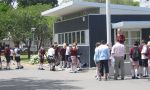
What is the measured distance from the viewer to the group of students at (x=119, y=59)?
2070cm

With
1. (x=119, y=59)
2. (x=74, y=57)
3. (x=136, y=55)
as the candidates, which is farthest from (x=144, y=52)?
(x=74, y=57)

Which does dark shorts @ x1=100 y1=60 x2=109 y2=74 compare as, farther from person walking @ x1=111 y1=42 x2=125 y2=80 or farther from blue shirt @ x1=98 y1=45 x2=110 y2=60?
person walking @ x1=111 y1=42 x2=125 y2=80

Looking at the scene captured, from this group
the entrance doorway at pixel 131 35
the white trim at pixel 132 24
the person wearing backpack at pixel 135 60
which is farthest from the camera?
the entrance doorway at pixel 131 35

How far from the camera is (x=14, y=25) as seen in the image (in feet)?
188

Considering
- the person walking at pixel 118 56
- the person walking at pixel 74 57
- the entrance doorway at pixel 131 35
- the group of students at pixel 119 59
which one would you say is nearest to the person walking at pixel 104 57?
the group of students at pixel 119 59

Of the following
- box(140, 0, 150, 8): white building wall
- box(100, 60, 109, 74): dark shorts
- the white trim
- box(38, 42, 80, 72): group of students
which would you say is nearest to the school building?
the white trim

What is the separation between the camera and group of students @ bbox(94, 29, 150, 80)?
2070 centimetres

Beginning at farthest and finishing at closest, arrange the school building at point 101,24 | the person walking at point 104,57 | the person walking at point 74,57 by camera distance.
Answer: the school building at point 101,24
the person walking at point 74,57
the person walking at point 104,57

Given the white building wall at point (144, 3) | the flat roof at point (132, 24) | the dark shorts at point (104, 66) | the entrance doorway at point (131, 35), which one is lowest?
the dark shorts at point (104, 66)

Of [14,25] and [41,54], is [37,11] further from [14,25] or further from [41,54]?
[41,54]

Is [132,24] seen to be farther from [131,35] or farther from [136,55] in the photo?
[136,55]

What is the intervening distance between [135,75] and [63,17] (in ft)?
→ 65.4

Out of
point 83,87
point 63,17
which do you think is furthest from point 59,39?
point 83,87

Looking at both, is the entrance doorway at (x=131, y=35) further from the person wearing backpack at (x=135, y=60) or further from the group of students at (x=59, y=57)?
the person wearing backpack at (x=135, y=60)
